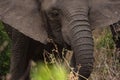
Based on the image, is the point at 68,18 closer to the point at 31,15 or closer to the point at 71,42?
the point at 71,42

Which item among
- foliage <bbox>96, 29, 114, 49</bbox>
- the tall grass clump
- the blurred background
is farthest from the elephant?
foliage <bbox>96, 29, 114, 49</bbox>

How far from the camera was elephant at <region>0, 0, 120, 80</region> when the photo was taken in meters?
4.15

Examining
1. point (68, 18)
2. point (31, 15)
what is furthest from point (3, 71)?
point (68, 18)

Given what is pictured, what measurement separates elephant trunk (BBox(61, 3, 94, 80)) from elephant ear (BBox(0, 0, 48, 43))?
54cm

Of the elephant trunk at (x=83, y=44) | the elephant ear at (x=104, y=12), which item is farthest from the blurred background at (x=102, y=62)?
the elephant ear at (x=104, y=12)

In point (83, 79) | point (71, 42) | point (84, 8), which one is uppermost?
point (84, 8)

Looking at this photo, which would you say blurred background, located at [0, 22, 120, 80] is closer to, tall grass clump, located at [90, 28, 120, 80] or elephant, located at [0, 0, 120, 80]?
tall grass clump, located at [90, 28, 120, 80]

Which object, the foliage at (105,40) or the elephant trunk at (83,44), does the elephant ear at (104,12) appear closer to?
the elephant trunk at (83,44)

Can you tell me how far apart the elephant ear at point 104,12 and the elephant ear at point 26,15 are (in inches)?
21.1

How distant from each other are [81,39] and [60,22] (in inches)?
20.9

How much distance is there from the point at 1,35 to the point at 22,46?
150 cm

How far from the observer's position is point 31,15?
4.89 m

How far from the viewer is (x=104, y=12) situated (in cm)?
480

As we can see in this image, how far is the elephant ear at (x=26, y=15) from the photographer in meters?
4.81
